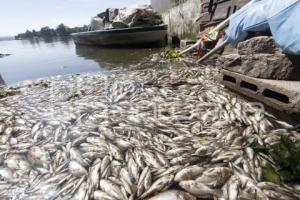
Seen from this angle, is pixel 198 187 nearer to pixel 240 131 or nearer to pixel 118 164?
pixel 118 164

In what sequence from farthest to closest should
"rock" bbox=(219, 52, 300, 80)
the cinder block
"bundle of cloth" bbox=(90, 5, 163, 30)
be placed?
"bundle of cloth" bbox=(90, 5, 163, 30)
"rock" bbox=(219, 52, 300, 80)
the cinder block

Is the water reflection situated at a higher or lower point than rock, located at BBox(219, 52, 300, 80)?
lower

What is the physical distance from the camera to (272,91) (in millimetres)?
5246

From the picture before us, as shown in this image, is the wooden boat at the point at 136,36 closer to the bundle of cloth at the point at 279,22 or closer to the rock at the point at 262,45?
the bundle of cloth at the point at 279,22

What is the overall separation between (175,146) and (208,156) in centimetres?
63

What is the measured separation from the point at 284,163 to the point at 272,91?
2.16 metres

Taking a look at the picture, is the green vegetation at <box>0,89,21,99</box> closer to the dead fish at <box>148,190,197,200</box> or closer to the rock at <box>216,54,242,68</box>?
the rock at <box>216,54,242,68</box>

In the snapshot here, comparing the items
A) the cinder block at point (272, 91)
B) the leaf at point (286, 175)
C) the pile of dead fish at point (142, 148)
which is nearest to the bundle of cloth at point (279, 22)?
the cinder block at point (272, 91)

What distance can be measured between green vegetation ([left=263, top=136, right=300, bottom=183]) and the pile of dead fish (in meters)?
0.13

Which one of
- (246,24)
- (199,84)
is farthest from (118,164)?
(246,24)

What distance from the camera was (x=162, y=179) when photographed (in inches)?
133

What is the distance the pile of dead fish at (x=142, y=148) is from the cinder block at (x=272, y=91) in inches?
11.1

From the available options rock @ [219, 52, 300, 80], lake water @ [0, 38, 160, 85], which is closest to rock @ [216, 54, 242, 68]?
rock @ [219, 52, 300, 80]

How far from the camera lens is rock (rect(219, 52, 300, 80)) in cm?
548
